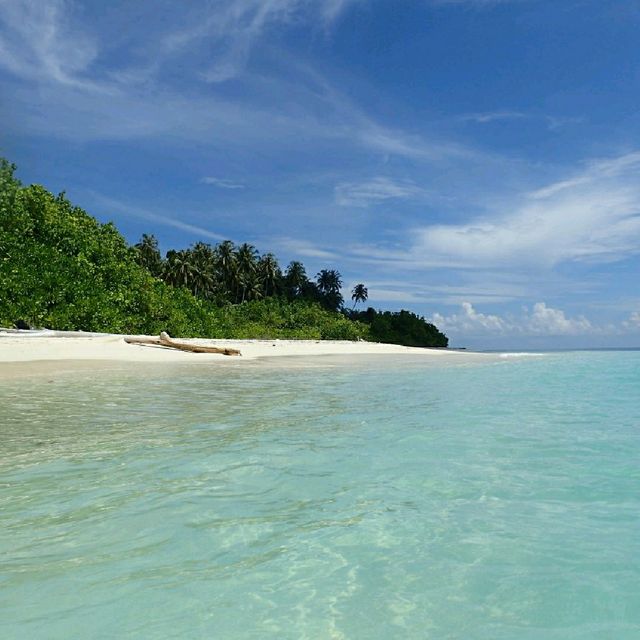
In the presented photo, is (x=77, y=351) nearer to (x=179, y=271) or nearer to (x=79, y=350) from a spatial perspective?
(x=79, y=350)

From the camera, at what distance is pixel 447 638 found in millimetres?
2252

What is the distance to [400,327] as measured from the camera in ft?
305

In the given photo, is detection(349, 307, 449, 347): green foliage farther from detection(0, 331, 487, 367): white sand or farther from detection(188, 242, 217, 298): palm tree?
detection(0, 331, 487, 367): white sand

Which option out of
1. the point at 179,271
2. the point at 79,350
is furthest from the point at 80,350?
the point at 179,271

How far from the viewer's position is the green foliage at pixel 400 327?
88000 millimetres

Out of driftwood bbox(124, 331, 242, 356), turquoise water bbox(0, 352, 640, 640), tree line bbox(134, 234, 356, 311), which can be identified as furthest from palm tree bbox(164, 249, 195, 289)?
turquoise water bbox(0, 352, 640, 640)

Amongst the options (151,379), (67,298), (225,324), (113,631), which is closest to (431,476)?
(113,631)

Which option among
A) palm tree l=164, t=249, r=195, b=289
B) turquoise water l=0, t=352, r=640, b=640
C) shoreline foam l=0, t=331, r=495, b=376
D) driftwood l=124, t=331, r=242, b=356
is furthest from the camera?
palm tree l=164, t=249, r=195, b=289

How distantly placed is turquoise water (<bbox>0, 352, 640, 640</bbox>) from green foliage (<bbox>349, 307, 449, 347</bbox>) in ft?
260

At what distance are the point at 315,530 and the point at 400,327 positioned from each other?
297ft

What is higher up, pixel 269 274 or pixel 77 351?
pixel 269 274

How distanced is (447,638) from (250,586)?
0.96 meters

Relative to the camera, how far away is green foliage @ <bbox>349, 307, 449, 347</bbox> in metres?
88.0

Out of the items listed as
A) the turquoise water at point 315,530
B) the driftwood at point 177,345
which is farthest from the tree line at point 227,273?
the turquoise water at point 315,530
